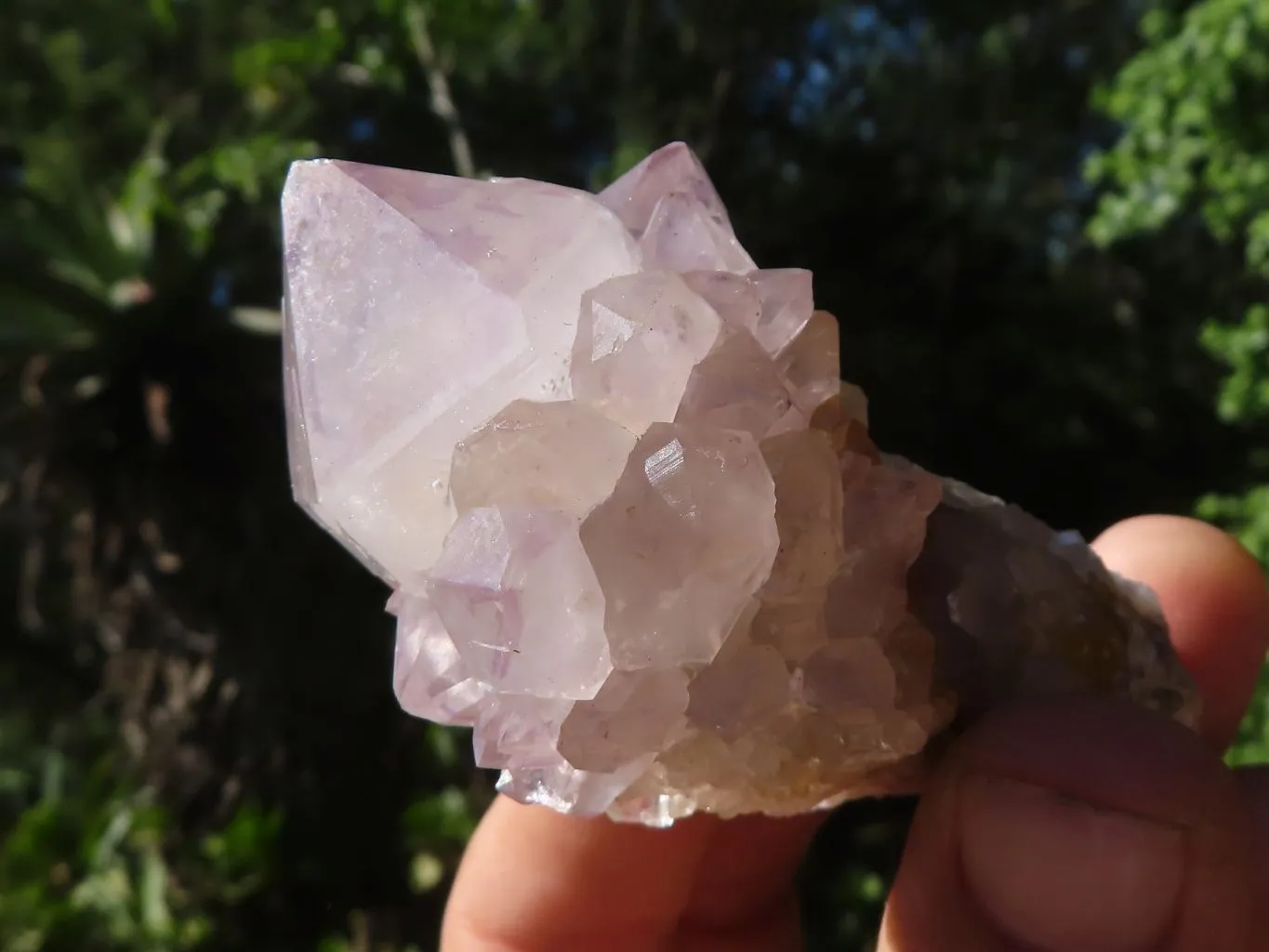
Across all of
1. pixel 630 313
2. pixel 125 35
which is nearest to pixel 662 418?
pixel 630 313

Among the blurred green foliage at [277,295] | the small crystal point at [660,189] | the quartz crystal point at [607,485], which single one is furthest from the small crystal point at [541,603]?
the blurred green foliage at [277,295]

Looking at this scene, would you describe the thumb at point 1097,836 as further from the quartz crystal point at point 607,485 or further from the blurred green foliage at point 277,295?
the blurred green foliage at point 277,295

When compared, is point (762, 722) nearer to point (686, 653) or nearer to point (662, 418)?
point (686, 653)

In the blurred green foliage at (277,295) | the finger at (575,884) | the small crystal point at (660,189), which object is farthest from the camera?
the blurred green foliage at (277,295)

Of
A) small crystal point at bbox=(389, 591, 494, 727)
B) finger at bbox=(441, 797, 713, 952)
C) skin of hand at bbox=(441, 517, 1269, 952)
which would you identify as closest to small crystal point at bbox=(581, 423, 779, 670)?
small crystal point at bbox=(389, 591, 494, 727)

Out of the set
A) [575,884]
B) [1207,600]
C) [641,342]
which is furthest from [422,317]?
[1207,600]

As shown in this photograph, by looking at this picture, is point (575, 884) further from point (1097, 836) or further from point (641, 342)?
point (641, 342)
